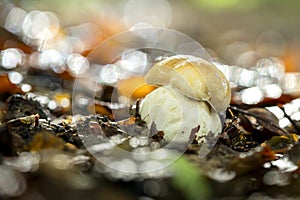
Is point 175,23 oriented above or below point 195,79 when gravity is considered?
below

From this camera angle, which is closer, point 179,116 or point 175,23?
point 179,116

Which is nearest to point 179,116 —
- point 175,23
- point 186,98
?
point 186,98

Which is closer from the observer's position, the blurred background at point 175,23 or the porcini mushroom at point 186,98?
the porcini mushroom at point 186,98

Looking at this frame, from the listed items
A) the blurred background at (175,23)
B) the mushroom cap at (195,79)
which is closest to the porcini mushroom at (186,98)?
the mushroom cap at (195,79)

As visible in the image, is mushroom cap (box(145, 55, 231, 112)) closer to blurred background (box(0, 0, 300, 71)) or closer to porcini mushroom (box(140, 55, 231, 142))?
porcini mushroom (box(140, 55, 231, 142))

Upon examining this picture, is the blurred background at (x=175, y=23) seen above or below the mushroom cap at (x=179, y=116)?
below

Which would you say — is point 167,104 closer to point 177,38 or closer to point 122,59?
point 122,59

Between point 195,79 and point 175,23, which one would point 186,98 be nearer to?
point 195,79

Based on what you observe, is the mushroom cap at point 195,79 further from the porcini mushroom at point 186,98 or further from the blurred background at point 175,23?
the blurred background at point 175,23
